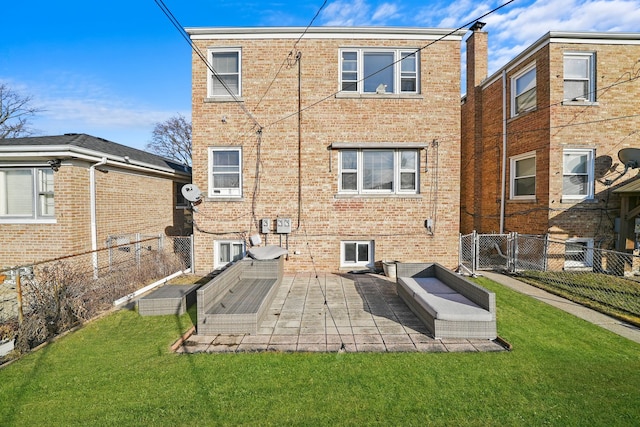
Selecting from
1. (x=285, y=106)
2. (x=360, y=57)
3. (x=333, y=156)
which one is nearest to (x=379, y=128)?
(x=333, y=156)

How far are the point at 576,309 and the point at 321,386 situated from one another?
630cm

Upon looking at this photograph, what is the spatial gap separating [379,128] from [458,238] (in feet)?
14.4

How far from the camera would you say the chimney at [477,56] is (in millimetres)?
12641

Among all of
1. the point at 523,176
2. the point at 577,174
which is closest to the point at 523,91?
the point at 523,176

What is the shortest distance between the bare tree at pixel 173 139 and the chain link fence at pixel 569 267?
3292cm

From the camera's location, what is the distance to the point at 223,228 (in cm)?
930

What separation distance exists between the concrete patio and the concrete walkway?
9.14ft

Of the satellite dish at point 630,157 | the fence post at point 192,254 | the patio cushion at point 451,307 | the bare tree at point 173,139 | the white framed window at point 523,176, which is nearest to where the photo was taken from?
the patio cushion at point 451,307

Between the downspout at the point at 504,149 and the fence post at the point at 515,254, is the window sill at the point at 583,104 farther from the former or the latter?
the fence post at the point at 515,254

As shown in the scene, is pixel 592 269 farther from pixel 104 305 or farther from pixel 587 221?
pixel 104 305

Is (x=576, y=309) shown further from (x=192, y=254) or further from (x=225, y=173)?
(x=192, y=254)

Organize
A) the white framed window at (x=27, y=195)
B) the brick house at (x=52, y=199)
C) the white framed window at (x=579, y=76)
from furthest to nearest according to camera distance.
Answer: the white framed window at (x=579, y=76), the white framed window at (x=27, y=195), the brick house at (x=52, y=199)

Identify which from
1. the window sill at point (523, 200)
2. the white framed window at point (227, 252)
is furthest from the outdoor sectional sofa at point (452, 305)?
the window sill at point (523, 200)

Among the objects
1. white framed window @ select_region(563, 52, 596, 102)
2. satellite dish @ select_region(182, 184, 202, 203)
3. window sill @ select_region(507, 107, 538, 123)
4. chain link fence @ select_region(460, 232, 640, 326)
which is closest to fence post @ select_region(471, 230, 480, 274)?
chain link fence @ select_region(460, 232, 640, 326)
